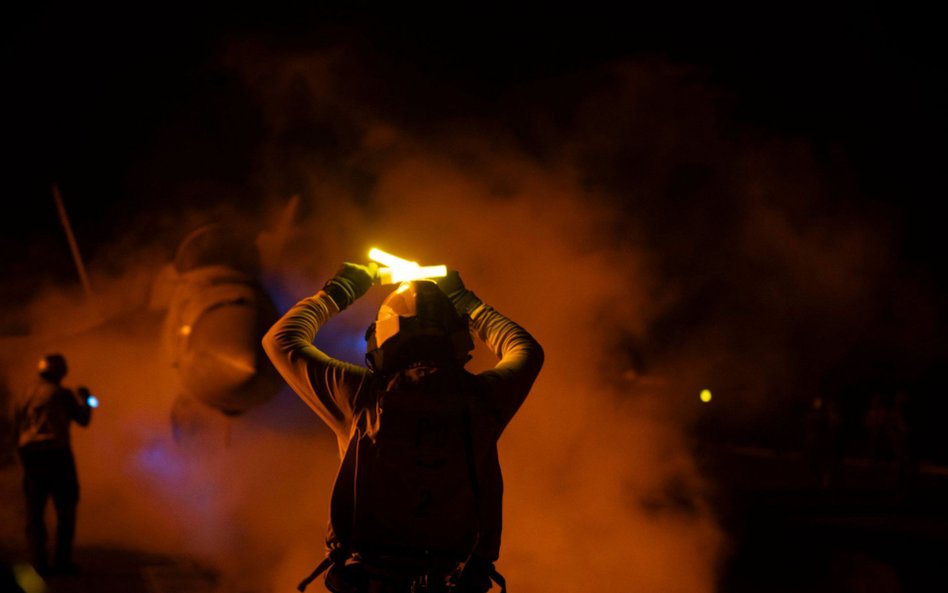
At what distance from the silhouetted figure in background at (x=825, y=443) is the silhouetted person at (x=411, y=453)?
1141cm

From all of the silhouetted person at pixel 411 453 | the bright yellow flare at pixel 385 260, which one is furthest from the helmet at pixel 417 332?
the bright yellow flare at pixel 385 260

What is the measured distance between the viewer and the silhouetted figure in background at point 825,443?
41.0 feet

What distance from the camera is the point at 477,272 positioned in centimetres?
750

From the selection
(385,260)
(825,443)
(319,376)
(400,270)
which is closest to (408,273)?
(400,270)

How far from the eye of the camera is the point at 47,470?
5.99 meters

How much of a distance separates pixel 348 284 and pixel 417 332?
0.40 metres

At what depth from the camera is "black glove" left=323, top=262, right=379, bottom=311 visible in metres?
2.62

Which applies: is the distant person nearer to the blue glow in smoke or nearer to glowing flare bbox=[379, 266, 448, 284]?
the blue glow in smoke

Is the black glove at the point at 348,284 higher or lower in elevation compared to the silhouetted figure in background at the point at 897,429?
lower

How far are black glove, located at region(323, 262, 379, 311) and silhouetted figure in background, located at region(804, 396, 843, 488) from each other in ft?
37.2

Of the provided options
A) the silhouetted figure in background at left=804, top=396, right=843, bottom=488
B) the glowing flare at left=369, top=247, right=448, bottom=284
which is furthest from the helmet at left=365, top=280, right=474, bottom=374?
the silhouetted figure in background at left=804, top=396, right=843, bottom=488

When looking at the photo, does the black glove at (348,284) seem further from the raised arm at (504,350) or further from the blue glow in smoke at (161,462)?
the blue glow in smoke at (161,462)

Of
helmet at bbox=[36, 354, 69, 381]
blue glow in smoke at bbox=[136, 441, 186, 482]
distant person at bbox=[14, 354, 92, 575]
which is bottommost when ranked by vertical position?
distant person at bbox=[14, 354, 92, 575]

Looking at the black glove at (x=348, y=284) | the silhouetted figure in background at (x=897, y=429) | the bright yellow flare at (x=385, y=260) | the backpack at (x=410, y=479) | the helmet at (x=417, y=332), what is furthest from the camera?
the silhouetted figure in background at (x=897, y=429)
